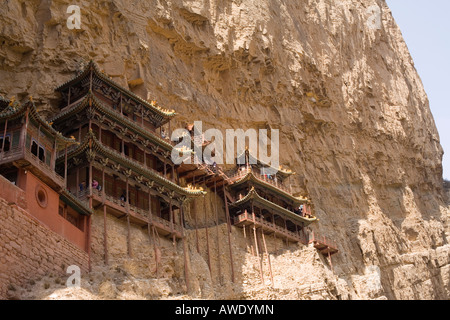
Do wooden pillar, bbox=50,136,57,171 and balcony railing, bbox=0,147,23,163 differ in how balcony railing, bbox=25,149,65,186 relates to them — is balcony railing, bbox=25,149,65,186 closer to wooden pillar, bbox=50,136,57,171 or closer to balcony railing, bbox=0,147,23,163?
balcony railing, bbox=0,147,23,163

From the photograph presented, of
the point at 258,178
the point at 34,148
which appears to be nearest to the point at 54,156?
the point at 34,148

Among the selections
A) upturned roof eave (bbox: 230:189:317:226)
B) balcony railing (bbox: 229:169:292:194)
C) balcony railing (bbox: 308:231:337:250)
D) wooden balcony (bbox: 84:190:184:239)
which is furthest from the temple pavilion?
balcony railing (bbox: 308:231:337:250)

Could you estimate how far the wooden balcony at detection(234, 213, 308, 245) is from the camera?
38281 mm

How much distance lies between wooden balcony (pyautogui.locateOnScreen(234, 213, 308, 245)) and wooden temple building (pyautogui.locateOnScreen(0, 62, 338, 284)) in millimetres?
72

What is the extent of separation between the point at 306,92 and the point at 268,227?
16.9 meters

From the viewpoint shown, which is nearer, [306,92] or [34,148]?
[34,148]

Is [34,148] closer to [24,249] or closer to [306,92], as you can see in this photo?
[24,249]

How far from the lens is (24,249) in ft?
67.9

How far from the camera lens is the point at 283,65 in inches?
1977

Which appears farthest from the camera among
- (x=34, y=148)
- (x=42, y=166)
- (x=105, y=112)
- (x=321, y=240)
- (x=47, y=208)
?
(x=321, y=240)

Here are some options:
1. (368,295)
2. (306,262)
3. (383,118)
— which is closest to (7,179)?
(306,262)

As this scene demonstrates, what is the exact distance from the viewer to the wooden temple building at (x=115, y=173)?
23.6 m
